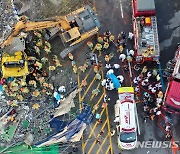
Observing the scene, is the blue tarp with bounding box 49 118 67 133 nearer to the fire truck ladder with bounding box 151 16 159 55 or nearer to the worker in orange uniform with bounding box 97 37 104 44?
the worker in orange uniform with bounding box 97 37 104 44

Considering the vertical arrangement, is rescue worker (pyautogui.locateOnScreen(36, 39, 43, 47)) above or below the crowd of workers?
above

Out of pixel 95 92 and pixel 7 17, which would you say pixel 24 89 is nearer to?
pixel 95 92

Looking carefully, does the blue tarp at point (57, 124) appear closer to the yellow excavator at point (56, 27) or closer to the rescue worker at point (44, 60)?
the yellow excavator at point (56, 27)

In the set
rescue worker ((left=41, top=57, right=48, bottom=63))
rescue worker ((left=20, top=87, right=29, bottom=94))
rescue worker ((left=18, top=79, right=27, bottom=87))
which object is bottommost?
rescue worker ((left=20, top=87, right=29, bottom=94))

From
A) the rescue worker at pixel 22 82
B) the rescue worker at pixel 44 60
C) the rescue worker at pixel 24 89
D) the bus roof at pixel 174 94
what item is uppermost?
the rescue worker at pixel 44 60

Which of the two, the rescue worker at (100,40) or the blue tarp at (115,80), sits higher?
the rescue worker at (100,40)

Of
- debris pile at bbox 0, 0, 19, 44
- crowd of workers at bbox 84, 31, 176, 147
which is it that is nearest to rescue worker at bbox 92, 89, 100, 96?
crowd of workers at bbox 84, 31, 176, 147

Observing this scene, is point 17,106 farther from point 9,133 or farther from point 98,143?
point 98,143

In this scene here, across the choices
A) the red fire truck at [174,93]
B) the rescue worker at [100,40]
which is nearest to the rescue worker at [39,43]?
the rescue worker at [100,40]
